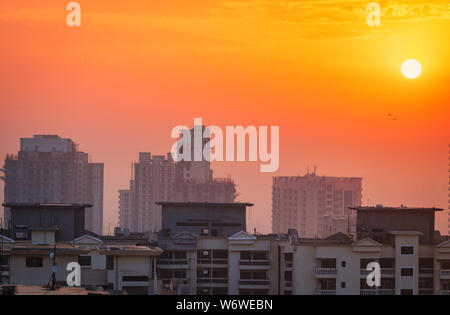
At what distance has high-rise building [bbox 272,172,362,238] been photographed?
81.2 metres

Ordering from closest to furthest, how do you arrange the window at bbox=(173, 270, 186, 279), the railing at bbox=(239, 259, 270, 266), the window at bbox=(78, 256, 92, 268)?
the window at bbox=(78, 256, 92, 268) → the window at bbox=(173, 270, 186, 279) → the railing at bbox=(239, 259, 270, 266)

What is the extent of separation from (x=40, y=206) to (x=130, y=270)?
24.9ft

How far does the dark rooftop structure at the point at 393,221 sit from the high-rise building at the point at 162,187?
48.5m

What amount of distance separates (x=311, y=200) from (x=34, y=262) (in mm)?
63099

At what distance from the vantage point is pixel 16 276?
64.6 feet

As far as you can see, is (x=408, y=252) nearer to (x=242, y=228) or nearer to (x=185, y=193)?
(x=242, y=228)

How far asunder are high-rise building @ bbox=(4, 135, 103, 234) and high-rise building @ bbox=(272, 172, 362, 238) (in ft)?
49.1

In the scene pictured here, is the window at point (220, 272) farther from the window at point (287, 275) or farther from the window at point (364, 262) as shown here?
the window at point (364, 262)

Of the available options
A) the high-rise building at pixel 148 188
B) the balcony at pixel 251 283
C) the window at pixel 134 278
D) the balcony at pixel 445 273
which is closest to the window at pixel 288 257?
the balcony at pixel 251 283

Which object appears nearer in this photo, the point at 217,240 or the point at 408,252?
the point at 408,252

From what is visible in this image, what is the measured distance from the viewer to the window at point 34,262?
19781mm

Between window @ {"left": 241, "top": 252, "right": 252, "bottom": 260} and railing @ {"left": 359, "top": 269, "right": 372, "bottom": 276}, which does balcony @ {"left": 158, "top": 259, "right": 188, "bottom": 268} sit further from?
railing @ {"left": 359, "top": 269, "right": 372, "bottom": 276}

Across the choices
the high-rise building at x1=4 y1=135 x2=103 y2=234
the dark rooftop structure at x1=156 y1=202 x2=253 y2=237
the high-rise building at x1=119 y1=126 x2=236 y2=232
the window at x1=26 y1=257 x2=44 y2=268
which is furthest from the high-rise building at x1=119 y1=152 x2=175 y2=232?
the window at x1=26 y1=257 x2=44 y2=268
